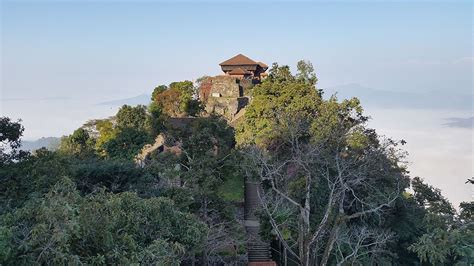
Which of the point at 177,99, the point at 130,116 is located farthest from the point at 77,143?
the point at 177,99

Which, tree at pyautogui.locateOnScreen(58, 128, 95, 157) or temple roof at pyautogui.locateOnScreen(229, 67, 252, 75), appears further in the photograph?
temple roof at pyautogui.locateOnScreen(229, 67, 252, 75)

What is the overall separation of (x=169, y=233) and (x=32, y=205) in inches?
99.3

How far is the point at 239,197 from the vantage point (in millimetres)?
20062

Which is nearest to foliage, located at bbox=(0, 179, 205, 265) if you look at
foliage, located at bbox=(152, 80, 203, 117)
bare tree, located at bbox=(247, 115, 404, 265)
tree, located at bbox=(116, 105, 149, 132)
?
bare tree, located at bbox=(247, 115, 404, 265)

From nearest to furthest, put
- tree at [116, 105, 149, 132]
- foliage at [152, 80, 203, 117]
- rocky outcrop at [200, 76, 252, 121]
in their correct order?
tree at [116, 105, 149, 132] → foliage at [152, 80, 203, 117] → rocky outcrop at [200, 76, 252, 121]

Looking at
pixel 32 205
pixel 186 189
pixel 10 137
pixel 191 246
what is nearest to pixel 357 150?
pixel 186 189

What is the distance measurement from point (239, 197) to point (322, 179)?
436cm

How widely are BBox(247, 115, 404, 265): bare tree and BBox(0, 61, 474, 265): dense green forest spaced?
62mm

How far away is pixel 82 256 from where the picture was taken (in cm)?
696

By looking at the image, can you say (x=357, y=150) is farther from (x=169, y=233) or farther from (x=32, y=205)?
(x=32, y=205)

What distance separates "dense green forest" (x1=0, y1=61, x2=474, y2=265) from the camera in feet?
Answer: 23.8

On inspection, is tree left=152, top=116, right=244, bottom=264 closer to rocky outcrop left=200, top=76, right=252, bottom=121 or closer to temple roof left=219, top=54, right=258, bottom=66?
rocky outcrop left=200, top=76, right=252, bottom=121

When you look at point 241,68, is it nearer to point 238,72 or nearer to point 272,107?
point 238,72

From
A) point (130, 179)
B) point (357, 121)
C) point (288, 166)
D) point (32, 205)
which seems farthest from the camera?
point (357, 121)
